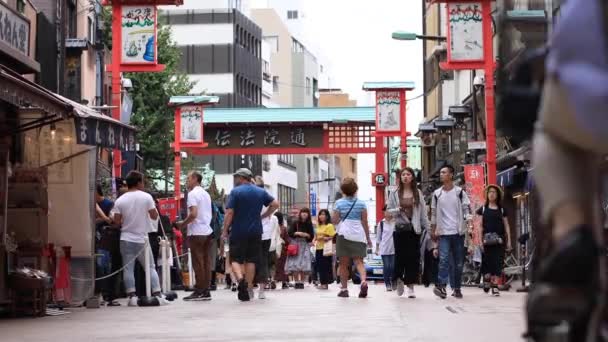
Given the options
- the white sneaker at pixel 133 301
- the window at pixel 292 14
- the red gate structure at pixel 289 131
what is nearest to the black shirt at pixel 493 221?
the white sneaker at pixel 133 301

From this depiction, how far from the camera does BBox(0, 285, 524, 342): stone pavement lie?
1123 cm

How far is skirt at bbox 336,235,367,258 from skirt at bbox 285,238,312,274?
27.7ft

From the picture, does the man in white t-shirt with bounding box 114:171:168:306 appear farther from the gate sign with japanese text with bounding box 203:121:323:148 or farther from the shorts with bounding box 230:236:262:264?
the gate sign with japanese text with bounding box 203:121:323:148

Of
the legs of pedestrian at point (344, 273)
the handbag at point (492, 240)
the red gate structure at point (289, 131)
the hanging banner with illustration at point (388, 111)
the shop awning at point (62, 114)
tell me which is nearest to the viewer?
the shop awning at point (62, 114)

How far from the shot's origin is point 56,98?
14.6m

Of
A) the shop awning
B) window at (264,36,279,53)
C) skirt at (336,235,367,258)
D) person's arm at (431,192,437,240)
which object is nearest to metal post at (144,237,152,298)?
the shop awning

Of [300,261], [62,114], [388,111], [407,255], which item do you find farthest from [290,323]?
[388,111]

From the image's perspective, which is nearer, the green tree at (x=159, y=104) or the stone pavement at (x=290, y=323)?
the stone pavement at (x=290, y=323)

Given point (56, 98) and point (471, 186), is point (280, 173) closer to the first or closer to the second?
point (471, 186)

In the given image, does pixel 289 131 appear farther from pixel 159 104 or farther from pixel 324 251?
pixel 324 251

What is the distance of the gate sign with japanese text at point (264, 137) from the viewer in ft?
187

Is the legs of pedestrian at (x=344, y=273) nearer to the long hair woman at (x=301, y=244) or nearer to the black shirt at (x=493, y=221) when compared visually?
the black shirt at (x=493, y=221)

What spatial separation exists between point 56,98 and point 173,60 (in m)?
42.6

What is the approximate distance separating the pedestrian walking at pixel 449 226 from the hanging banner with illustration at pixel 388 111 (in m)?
27.6
